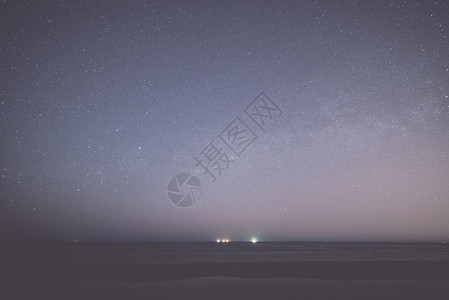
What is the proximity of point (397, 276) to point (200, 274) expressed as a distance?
12588 mm

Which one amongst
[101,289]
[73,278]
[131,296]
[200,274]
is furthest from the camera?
[200,274]

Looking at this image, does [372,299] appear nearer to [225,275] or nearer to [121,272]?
[225,275]

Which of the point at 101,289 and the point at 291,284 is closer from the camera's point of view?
the point at 101,289

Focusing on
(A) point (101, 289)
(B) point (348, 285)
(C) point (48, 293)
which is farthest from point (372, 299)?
(C) point (48, 293)

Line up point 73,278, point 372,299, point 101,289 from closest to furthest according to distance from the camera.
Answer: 1. point 372,299
2. point 101,289
3. point 73,278

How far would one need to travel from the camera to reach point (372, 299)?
436 inches

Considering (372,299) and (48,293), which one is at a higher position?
(48,293)

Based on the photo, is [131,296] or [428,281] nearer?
[131,296]

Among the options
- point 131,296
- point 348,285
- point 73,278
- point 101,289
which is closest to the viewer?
point 131,296

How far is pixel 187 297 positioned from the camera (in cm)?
1165

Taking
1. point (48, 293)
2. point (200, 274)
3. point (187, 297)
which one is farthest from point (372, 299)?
point (48, 293)

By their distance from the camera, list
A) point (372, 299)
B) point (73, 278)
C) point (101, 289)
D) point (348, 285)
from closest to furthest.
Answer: point (372, 299) < point (101, 289) < point (348, 285) < point (73, 278)

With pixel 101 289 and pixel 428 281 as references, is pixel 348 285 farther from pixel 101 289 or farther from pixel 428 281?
pixel 101 289

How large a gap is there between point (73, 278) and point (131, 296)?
6.49 meters
